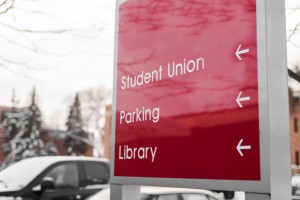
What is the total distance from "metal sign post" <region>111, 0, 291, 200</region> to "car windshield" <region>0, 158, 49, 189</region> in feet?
17.7

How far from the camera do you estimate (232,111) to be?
201cm

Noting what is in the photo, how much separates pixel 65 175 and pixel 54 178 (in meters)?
0.27

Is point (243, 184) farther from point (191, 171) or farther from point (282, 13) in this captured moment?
point (282, 13)

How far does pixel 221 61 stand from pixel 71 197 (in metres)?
6.77

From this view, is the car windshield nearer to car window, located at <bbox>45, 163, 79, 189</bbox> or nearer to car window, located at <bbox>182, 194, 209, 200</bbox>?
car window, located at <bbox>45, 163, 79, 189</bbox>

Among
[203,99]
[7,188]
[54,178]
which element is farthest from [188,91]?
[54,178]

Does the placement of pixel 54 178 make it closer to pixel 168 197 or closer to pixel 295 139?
pixel 168 197

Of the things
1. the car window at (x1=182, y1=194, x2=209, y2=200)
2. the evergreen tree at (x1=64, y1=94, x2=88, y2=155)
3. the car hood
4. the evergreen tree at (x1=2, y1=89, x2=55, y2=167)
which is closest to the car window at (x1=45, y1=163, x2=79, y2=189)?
the car hood

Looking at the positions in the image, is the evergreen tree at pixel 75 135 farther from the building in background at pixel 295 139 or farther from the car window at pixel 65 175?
the car window at pixel 65 175

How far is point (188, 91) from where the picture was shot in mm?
2273

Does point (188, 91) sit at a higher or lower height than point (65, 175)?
higher

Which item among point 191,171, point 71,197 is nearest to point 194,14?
point 191,171

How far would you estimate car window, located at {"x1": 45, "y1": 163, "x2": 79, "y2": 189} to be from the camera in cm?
847

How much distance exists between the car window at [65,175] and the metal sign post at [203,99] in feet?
19.4
